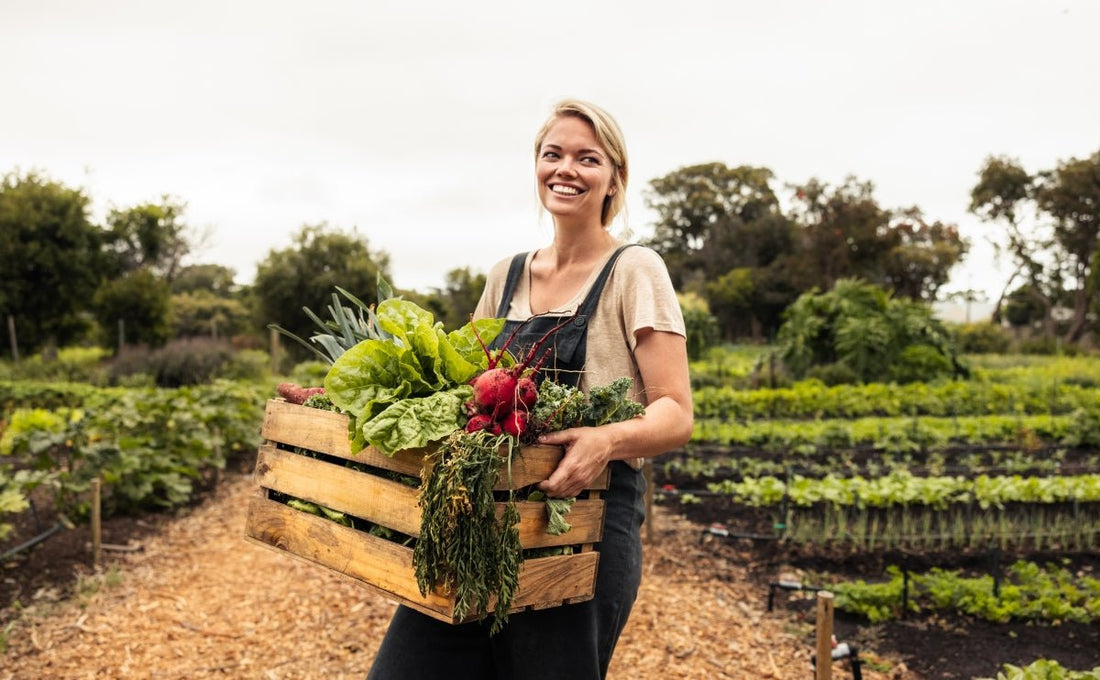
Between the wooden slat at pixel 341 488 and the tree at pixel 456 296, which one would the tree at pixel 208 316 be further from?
the wooden slat at pixel 341 488

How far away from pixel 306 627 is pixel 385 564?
3053 mm

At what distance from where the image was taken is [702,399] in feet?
37.9

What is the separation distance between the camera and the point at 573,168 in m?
1.87

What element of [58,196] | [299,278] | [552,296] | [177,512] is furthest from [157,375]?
[552,296]

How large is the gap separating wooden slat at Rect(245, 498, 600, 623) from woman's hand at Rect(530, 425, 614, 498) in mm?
152

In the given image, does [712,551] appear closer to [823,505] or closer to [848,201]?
[823,505]

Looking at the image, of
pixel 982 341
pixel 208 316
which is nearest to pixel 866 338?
pixel 982 341

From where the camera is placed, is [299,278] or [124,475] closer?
[124,475]

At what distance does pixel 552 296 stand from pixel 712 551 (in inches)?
172

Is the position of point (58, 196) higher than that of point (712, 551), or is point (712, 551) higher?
point (58, 196)

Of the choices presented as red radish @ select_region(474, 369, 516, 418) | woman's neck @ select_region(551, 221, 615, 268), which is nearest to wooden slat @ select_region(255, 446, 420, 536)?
red radish @ select_region(474, 369, 516, 418)

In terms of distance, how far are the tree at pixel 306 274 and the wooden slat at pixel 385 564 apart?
17922mm

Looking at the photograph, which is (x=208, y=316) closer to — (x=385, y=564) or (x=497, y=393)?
(x=385, y=564)

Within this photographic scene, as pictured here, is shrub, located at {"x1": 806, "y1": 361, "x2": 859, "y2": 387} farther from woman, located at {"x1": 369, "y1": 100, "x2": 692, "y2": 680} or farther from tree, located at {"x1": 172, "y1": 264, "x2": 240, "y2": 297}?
tree, located at {"x1": 172, "y1": 264, "x2": 240, "y2": 297}
